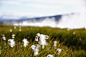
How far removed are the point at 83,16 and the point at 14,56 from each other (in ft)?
51.7

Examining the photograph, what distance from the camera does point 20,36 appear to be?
19.7 ft

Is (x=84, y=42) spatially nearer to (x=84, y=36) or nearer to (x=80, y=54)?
(x=84, y=36)

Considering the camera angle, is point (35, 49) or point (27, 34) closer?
point (35, 49)

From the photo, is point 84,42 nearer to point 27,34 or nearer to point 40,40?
point 27,34

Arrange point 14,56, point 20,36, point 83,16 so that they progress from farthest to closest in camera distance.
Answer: point 83,16
point 20,36
point 14,56

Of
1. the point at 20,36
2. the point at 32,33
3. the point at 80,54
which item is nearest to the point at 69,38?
the point at 80,54

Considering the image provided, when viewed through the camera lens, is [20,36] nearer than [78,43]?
No

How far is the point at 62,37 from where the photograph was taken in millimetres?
5645

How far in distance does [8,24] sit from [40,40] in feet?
27.2

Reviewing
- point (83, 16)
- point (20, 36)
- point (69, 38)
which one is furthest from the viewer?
point (83, 16)

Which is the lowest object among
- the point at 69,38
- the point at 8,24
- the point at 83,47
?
the point at 83,47

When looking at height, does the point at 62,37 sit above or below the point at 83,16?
below

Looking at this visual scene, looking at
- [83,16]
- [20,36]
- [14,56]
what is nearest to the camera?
[14,56]

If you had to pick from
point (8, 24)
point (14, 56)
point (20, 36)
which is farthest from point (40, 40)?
point (8, 24)
